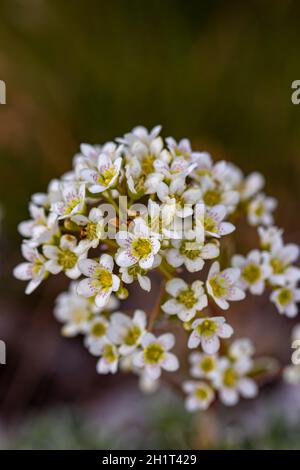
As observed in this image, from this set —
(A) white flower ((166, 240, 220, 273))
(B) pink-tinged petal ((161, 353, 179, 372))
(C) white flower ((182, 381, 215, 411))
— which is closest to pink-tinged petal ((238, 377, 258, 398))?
(C) white flower ((182, 381, 215, 411))

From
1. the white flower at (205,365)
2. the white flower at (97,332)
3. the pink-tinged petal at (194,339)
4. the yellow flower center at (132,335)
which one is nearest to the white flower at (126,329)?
the yellow flower center at (132,335)

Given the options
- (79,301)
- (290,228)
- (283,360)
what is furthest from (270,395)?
(79,301)

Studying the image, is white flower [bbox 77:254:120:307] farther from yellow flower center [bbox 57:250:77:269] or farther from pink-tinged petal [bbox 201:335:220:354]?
pink-tinged petal [bbox 201:335:220:354]

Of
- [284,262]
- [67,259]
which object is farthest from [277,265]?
[67,259]

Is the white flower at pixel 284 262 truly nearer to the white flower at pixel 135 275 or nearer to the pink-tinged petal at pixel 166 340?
the pink-tinged petal at pixel 166 340

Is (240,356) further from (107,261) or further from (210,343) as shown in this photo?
(107,261)
